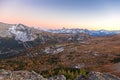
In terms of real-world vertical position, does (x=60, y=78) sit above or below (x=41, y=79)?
below

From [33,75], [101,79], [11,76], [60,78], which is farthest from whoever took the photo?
[60,78]

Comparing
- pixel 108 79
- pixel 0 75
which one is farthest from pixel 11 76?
pixel 108 79

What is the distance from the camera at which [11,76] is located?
113 feet

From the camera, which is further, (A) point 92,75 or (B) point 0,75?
(A) point 92,75

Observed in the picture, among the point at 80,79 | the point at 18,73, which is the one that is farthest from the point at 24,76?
the point at 80,79

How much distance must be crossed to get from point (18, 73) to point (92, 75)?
12355 millimetres

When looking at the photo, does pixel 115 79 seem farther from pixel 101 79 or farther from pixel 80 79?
pixel 80 79

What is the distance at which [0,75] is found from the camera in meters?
34.6

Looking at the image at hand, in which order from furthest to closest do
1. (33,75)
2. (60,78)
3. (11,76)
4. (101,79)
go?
1. (60,78)
2. (101,79)
3. (33,75)
4. (11,76)

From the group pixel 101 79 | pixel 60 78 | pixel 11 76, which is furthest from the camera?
pixel 60 78

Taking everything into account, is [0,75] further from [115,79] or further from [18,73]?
[115,79]

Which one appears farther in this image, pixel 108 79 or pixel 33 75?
pixel 108 79

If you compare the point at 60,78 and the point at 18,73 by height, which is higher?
the point at 18,73

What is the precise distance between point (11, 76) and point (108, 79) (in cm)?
1562
